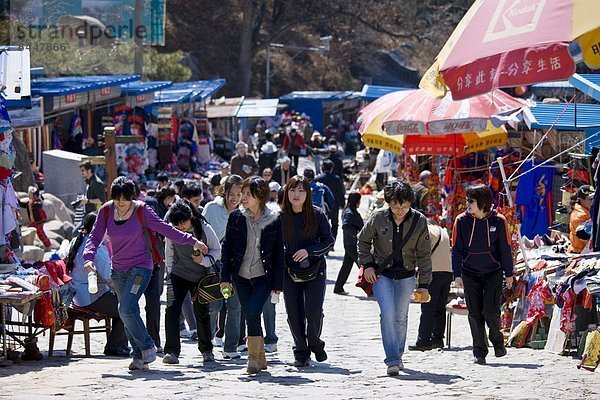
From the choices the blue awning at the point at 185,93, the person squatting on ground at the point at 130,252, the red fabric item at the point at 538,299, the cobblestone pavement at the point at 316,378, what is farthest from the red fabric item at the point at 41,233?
the blue awning at the point at 185,93

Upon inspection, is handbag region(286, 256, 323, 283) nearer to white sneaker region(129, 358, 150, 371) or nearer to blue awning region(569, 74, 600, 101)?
white sneaker region(129, 358, 150, 371)

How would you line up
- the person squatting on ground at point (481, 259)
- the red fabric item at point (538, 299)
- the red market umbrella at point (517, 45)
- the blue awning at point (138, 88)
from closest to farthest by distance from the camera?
1. the red market umbrella at point (517, 45)
2. the person squatting on ground at point (481, 259)
3. the red fabric item at point (538, 299)
4. the blue awning at point (138, 88)

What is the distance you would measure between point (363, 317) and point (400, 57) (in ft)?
173

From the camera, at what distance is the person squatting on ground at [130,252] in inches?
Answer: 374

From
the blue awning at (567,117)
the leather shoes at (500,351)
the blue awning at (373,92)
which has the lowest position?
the leather shoes at (500,351)

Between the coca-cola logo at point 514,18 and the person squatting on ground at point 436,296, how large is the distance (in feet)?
11.1

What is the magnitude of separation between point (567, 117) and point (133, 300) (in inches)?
290

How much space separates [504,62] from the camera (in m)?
7.47

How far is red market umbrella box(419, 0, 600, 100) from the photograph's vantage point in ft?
23.1

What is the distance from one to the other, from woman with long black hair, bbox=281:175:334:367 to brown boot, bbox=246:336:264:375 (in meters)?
0.51

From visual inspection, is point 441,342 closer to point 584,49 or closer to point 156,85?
point 584,49

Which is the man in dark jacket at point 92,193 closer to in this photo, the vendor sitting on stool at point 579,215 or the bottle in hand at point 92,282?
the bottle in hand at point 92,282

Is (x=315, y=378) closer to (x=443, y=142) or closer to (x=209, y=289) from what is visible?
(x=209, y=289)

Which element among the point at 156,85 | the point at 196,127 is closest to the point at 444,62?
the point at 156,85
